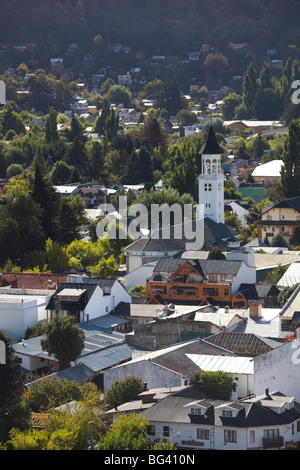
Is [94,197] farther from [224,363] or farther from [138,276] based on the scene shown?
[224,363]

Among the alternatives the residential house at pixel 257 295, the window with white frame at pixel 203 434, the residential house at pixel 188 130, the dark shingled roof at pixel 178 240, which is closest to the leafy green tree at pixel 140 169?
the dark shingled roof at pixel 178 240

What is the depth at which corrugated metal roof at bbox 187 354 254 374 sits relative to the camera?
34938 mm

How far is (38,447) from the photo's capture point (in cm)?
3055

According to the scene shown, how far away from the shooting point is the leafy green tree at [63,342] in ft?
127

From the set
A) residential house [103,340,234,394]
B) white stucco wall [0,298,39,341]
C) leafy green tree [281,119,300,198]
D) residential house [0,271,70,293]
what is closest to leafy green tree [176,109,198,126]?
leafy green tree [281,119,300,198]

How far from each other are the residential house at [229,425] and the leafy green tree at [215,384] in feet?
8.11

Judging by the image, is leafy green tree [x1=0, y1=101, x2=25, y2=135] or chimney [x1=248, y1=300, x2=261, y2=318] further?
leafy green tree [x1=0, y1=101, x2=25, y2=135]

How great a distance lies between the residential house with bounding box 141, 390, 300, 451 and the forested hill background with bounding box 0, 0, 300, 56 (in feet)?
542

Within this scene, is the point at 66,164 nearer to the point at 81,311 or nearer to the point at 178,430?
the point at 81,311

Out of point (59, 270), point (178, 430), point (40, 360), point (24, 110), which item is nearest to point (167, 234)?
point (59, 270)

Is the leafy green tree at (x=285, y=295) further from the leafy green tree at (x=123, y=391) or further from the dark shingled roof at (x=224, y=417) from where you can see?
the dark shingled roof at (x=224, y=417)

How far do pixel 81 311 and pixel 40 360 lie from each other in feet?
15.5

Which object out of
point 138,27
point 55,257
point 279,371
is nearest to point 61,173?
point 55,257

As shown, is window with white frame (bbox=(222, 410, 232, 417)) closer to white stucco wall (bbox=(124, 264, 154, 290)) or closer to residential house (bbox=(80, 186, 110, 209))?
white stucco wall (bbox=(124, 264, 154, 290))
